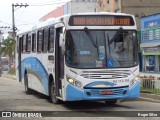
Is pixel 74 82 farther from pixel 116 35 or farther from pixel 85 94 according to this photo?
pixel 116 35

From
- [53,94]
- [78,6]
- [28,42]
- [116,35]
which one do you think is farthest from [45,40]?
[78,6]

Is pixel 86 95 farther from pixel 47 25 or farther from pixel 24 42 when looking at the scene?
pixel 24 42

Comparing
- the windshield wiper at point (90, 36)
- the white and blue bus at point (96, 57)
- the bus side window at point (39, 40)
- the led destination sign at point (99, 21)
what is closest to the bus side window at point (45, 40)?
the bus side window at point (39, 40)

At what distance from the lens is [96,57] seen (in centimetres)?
1394

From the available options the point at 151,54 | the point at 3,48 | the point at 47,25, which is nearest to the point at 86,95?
the point at 47,25

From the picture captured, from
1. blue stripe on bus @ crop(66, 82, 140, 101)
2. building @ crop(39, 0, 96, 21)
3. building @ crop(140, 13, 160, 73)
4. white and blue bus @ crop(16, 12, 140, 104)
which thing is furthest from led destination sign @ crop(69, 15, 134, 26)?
building @ crop(39, 0, 96, 21)

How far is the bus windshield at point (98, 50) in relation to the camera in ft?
45.6

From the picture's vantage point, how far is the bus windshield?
45.6ft

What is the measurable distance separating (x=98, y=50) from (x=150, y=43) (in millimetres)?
27561

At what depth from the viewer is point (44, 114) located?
43.5 ft

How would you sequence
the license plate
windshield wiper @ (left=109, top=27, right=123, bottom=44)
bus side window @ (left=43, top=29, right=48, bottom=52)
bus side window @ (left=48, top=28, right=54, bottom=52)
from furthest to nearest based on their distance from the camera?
1. bus side window @ (left=43, top=29, right=48, bottom=52)
2. bus side window @ (left=48, top=28, right=54, bottom=52)
3. windshield wiper @ (left=109, top=27, right=123, bottom=44)
4. the license plate

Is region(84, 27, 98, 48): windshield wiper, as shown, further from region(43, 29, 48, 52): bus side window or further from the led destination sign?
region(43, 29, 48, 52): bus side window

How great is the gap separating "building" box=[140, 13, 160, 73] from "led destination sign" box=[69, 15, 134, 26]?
2460 centimetres

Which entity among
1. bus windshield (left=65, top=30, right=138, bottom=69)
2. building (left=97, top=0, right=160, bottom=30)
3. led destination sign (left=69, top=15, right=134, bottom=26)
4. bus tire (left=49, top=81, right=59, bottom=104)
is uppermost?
building (left=97, top=0, right=160, bottom=30)
